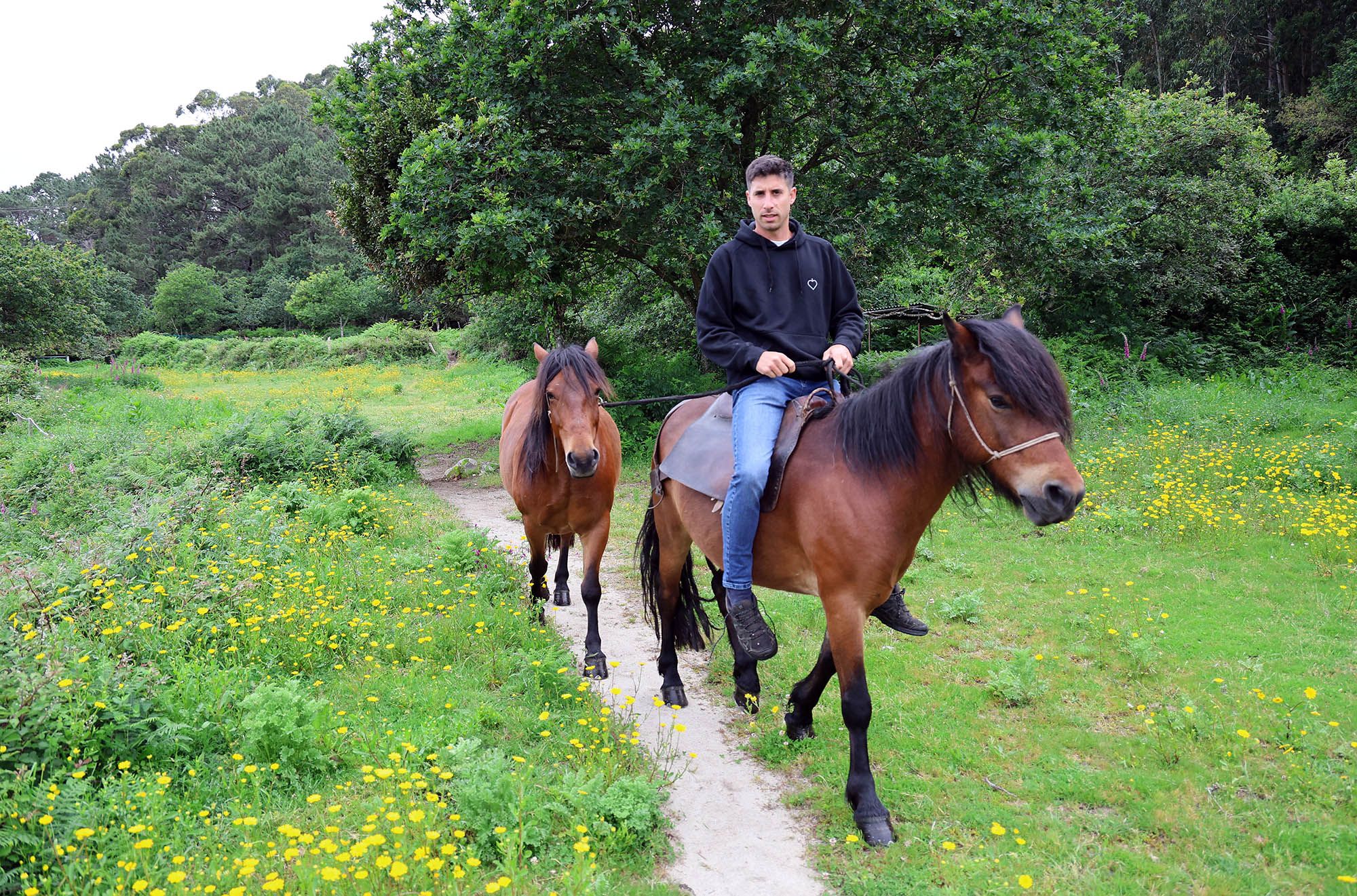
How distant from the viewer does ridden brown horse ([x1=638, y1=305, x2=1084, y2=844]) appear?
10.1 feet

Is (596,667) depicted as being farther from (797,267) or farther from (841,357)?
(797,267)

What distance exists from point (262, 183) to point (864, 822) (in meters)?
78.8

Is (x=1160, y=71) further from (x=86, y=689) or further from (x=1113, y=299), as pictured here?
(x=86, y=689)

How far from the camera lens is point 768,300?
14.0 ft

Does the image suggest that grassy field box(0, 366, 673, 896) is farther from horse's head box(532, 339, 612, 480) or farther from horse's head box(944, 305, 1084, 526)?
horse's head box(944, 305, 1084, 526)

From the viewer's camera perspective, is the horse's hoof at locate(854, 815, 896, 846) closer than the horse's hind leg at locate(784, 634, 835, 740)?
Yes

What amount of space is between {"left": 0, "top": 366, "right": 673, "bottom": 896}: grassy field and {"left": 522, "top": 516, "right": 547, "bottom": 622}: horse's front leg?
215mm

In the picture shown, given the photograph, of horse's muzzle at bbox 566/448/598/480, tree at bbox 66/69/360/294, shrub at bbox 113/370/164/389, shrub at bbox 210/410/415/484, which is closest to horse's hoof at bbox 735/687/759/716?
horse's muzzle at bbox 566/448/598/480

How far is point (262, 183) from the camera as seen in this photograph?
6681cm

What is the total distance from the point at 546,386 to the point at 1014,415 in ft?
11.1

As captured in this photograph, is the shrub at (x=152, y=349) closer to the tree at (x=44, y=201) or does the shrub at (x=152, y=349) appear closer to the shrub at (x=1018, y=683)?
the shrub at (x=1018, y=683)

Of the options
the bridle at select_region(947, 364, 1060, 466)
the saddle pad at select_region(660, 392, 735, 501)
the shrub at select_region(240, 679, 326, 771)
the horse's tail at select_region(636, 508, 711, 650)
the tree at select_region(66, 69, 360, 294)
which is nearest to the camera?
the bridle at select_region(947, 364, 1060, 466)

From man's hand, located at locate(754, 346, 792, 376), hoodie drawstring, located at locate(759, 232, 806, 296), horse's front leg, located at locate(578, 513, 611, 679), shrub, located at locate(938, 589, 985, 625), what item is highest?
hoodie drawstring, located at locate(759, 232, 806, 296)

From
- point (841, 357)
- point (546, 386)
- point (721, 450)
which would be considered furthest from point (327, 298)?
point (841, 357)
